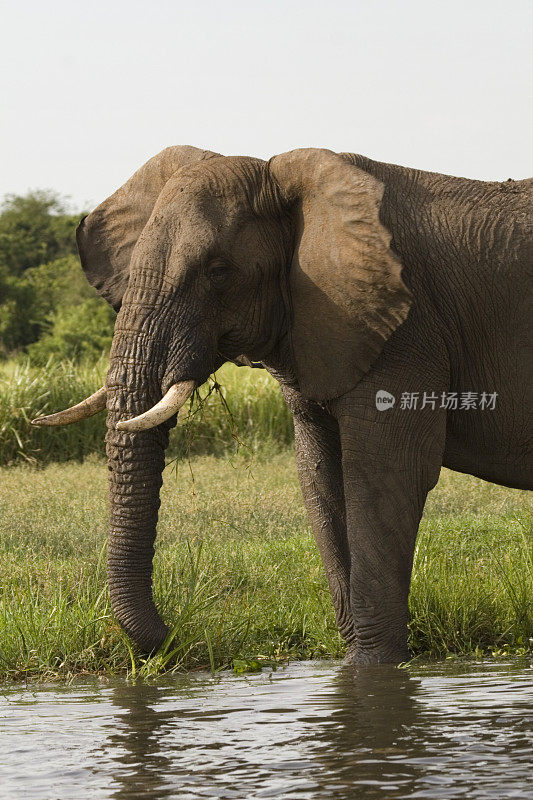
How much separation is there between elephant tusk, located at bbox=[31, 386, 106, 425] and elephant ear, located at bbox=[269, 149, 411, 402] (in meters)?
0.93

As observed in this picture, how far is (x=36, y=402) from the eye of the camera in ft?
53.5

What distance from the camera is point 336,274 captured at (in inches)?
238

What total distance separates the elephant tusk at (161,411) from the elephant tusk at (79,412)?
463 mm

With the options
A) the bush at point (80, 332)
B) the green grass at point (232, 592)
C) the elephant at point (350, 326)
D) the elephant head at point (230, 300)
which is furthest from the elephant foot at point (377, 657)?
the bush at point (80, 332)

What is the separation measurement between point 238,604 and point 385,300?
80.2 inches

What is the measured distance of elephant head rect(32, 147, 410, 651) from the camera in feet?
19.4

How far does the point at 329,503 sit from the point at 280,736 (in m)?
2.04

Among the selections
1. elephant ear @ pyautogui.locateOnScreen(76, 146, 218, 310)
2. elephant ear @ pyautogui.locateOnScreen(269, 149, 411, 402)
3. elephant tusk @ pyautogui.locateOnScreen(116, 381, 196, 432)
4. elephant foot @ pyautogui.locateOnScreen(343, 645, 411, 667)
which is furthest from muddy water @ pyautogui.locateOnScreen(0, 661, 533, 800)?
elephant ear @ pyautogui.locateOnScreen(76, 146, 218, 310)

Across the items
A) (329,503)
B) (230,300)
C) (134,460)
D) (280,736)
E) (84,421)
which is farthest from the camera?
(84,421)

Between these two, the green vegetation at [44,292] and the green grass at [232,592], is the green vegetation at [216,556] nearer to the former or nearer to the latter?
the green grass at [232,592]

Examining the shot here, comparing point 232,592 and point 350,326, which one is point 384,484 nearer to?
point 350,326

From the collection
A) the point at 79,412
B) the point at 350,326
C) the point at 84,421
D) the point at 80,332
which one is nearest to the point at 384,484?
the point at 350,326

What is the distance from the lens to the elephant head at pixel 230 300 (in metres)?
5.90

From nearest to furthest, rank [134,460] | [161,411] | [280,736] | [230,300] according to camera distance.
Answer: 1. [280,736]
2. [161,411]
3. [134,460]
4. [230,300]
